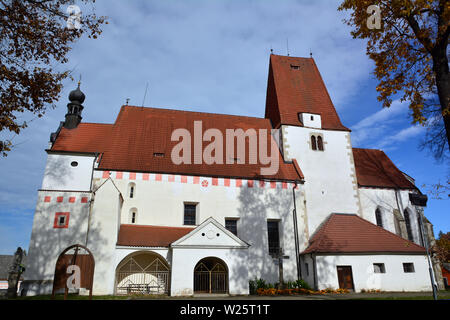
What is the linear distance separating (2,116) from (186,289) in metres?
10.2

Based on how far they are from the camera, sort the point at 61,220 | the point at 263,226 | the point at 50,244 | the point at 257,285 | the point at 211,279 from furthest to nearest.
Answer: the point at 263,226 → the point at 257,285 → the point at 211,279 → the point at 61,220 → the point at 50,244

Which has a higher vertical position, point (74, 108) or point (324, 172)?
point (74, 108)

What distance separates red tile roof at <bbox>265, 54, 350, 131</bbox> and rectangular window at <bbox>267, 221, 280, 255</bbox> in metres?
7.05

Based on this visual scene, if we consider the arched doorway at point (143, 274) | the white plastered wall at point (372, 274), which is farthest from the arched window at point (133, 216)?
the white plastered wall at point (372, 274)

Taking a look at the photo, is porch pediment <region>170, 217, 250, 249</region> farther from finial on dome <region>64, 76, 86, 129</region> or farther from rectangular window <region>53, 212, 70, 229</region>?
finial on dome <region>64, 76, 86, 129</region>

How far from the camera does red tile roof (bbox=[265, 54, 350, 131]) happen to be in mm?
22922

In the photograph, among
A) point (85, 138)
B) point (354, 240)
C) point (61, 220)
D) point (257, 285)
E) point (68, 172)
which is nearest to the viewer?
point (61, 220)

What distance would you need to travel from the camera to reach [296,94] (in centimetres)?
2430

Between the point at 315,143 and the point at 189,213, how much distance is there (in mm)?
9993

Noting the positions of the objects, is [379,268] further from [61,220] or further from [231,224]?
[61,220]

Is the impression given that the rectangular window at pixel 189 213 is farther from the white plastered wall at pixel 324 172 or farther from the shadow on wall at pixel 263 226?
the white plastered wall at pixel 324 172

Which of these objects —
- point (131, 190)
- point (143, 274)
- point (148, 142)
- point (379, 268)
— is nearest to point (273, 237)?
point (379, 268)
